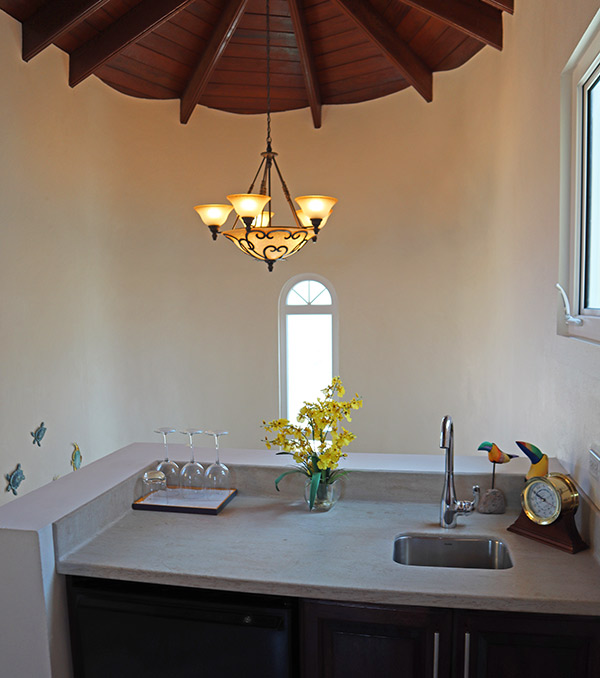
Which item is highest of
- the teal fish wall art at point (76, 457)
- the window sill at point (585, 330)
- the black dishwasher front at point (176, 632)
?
the window sill at point (585, 330)

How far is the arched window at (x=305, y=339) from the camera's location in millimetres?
5312

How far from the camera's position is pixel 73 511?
180 centimetres

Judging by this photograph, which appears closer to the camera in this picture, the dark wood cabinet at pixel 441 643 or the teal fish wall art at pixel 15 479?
the dark wood cabinet at pixel 441 643

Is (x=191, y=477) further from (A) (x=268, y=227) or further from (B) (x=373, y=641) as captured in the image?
(A) (x=268, y=227)

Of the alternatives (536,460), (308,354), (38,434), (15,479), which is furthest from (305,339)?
(536,460)

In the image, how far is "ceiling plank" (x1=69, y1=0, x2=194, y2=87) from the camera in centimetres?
363

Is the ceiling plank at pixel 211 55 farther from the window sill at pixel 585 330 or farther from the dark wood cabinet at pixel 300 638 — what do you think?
the dark wood cabinet at pixel 300 638

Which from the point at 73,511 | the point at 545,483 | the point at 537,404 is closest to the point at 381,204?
the point at 537,404

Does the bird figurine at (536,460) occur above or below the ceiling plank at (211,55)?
below

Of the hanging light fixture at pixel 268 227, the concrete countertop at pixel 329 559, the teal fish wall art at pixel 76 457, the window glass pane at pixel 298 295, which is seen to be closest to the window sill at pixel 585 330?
the concrete countertop at pixel 329 559

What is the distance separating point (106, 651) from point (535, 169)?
2.53 m

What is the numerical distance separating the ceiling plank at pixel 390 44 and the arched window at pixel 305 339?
179 centimetres

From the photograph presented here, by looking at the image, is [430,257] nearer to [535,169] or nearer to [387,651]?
[535,169]

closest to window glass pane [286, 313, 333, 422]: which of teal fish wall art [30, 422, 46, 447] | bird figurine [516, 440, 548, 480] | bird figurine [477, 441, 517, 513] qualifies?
teal fish wall art [30, 422, 46, 447]
